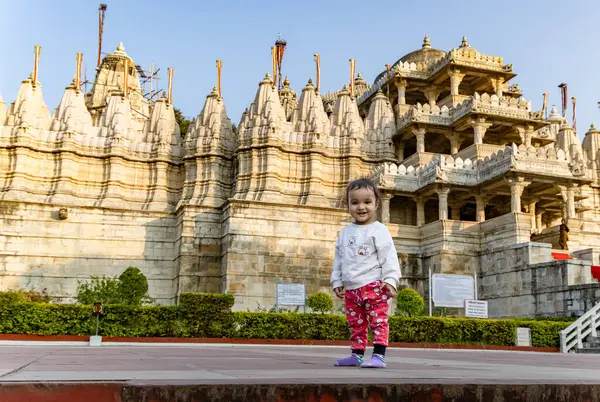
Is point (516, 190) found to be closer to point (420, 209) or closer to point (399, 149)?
point (420, 209)

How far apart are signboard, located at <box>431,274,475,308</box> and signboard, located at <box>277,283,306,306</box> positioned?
5.23m

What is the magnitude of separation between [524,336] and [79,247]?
24.3m

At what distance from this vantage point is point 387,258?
753cm

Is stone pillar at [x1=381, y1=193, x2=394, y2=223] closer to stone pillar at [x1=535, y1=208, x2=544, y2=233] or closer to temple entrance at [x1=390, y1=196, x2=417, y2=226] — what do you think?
temple entrance at [x1=390, y1=196, x2=417, y2=226]

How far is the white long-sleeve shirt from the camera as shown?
24.7ft

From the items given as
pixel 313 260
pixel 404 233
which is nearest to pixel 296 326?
pixel 313 260

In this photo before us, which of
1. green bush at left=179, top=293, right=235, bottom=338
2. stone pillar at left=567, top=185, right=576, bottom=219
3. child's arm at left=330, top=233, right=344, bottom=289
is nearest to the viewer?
child's arm at left=330, top=233, right=344, bottom=289

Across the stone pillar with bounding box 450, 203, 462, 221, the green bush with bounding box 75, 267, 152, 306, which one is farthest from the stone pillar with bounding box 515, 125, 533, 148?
the green bush with bounding box 75, 267, 152, 306

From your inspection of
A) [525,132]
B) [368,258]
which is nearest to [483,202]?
[525,132]

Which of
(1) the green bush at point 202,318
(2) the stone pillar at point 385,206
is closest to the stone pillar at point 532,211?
(2) the stone pillar at point 385,206

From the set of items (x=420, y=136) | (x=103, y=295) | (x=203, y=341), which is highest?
(x=420, y=136)

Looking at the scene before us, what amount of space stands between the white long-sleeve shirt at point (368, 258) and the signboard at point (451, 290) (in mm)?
18455

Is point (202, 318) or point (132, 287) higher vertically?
point (132, 287)

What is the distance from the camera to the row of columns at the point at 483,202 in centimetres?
3312
